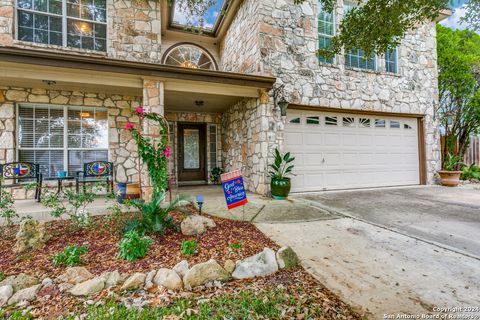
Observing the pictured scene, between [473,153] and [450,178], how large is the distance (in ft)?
10.1

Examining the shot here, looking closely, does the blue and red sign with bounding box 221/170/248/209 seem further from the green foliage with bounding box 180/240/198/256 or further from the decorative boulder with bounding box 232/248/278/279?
the decorative boulder with bounding box 232/248/278/279

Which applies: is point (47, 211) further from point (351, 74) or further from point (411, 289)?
point (351, 74)

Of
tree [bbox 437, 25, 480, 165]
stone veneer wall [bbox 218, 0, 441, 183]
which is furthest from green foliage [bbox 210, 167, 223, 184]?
tree [bbox 437, 25, 480, 165]

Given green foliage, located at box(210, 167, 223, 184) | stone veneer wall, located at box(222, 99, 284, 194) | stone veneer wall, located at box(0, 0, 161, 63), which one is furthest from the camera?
green foliage, located at box(210, 167, 223, 184)

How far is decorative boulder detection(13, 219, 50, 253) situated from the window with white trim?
3065mm

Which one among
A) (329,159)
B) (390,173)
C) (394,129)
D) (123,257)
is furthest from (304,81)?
(123,257)

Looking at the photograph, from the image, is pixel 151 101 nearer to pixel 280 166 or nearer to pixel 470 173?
pixel 280 166

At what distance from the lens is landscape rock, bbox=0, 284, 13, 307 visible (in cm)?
169

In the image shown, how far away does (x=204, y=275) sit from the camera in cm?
195

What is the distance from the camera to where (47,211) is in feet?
11.9

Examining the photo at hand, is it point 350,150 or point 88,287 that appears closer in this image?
point 88,287

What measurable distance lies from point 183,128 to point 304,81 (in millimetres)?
3942

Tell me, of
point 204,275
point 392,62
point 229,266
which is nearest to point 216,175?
point 229,266

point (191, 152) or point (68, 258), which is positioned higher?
point (191, 152)
